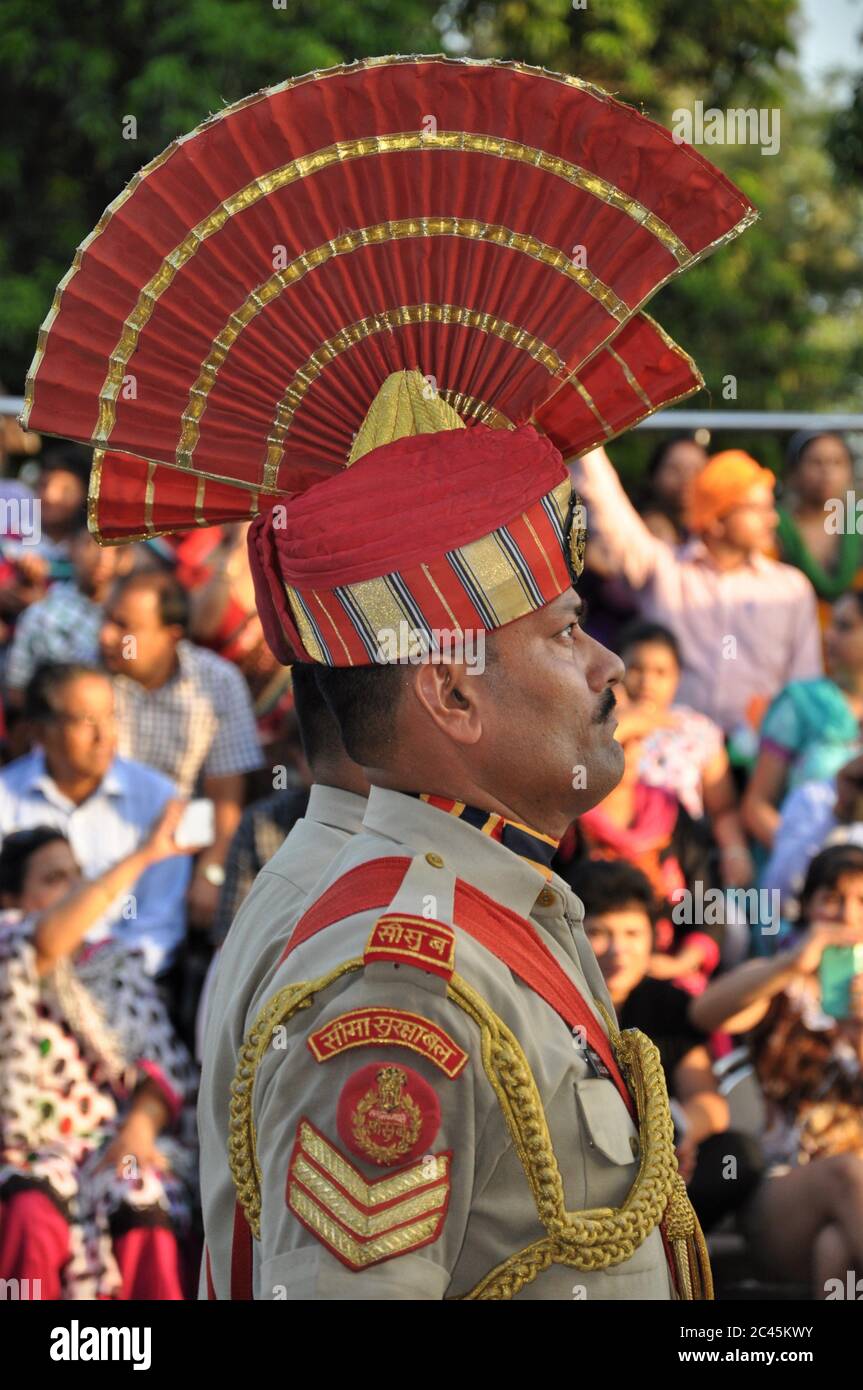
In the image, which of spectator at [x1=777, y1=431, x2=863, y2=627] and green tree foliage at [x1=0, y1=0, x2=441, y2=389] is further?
green tree foliage at [x1=0, y1=0, x2=441, y2=389]

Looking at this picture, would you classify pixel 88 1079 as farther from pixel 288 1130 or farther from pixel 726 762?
pixel 288 1130

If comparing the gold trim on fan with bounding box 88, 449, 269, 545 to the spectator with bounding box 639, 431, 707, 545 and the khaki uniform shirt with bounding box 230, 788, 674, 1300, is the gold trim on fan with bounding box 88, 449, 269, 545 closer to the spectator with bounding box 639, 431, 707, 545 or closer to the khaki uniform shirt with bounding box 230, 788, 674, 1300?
the khaki uniform shirt with bounding box 230, 788, 674, 1300

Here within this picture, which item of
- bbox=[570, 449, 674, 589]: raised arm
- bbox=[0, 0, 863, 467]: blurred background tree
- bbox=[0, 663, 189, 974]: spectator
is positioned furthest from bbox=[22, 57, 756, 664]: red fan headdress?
bbox=[0, 0, 863, 467]: blurred background tree

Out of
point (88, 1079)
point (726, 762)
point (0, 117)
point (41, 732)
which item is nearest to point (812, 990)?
point (726, 762)

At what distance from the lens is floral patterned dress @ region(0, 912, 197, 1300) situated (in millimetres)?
4746

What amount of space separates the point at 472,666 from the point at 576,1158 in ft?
1.89

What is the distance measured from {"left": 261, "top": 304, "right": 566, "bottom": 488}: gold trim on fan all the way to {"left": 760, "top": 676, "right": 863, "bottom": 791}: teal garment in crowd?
3621 millimetres

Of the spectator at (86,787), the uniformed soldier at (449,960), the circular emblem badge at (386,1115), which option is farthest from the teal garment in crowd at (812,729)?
the circular emblem badge at (386,1115)

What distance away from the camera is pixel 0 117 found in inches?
482

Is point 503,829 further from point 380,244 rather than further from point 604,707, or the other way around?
point 380,244

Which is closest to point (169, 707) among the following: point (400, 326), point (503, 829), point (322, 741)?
point (322, 741)

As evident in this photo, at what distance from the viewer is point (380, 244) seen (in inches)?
89.1

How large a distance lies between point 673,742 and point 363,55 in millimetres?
7850

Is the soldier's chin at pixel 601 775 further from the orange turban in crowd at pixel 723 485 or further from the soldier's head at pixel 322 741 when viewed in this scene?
the orange turban in crowd at pixel 723 485
